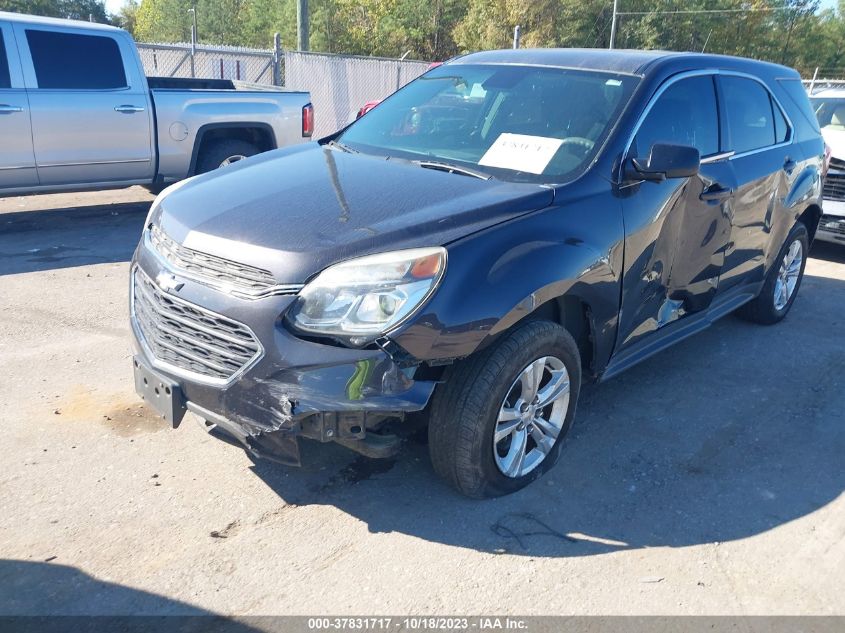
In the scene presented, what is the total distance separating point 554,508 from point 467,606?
2.52ft

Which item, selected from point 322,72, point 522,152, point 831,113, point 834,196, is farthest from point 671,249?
point 322,72

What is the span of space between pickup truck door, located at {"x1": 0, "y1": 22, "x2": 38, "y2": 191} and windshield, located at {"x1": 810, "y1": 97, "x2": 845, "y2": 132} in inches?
349

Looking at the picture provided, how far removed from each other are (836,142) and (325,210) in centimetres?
755

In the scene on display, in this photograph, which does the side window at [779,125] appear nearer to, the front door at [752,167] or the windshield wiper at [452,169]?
the front door at [752,167]

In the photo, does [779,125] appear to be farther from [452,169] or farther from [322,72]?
[322,72]

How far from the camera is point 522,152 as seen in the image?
380cm

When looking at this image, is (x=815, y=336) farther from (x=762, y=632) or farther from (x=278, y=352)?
(x=278, y=352)

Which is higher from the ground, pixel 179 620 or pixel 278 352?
pixel 278 352

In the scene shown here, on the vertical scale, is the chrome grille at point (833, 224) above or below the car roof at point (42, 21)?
below

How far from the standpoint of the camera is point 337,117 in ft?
56.0

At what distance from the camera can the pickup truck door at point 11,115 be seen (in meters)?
7.17

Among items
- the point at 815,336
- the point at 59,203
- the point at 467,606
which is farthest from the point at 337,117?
the point at 467,606

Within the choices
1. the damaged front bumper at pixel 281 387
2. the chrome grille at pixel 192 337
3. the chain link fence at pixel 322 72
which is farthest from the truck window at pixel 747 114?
the chain link fence at pixel 322 72

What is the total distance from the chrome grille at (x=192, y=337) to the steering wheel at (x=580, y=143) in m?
1.89
